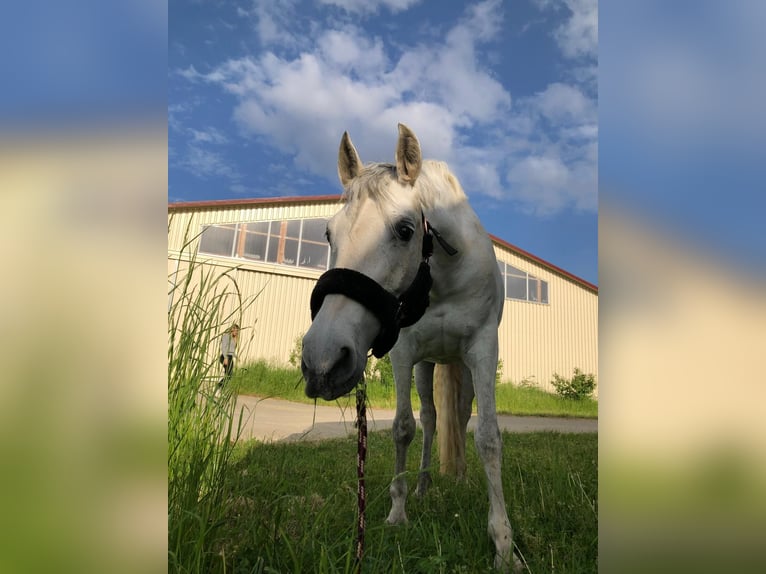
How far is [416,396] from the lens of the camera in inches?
463

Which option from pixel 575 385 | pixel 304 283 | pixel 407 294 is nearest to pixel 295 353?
pixel 304 283

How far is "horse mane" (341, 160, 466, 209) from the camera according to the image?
2047 millimetres

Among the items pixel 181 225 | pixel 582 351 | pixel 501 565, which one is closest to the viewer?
pixel 501 565

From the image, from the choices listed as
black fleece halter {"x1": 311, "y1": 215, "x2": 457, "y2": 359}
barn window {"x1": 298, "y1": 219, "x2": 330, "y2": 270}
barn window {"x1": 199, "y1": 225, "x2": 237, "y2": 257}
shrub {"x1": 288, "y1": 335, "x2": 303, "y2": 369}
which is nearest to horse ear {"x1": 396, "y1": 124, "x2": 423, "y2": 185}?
black fleece halter {"x1": 311, "y1": 215, "x2": 457, "y2": 359}

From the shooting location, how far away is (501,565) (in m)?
1.91

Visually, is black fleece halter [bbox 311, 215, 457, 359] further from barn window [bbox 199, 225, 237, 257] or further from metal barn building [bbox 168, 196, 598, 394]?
barn window [bbox 199, 225, 237, 257]

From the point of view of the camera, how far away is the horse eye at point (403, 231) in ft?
6.56

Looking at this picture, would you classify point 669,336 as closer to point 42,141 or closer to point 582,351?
point 42,141

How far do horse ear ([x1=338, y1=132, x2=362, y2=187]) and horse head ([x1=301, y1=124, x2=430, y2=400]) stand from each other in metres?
0.01

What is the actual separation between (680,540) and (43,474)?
0.58 metres

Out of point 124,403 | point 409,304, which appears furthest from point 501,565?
point 124,403

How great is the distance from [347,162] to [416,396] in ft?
32.8

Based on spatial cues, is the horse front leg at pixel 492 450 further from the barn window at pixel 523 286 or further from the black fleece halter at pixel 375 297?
the barn window at pixel 523 286

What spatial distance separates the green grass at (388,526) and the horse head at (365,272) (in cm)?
39
